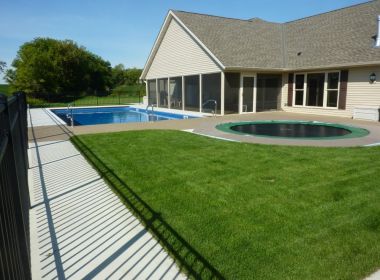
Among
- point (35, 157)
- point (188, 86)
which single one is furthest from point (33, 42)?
point (35, 157)

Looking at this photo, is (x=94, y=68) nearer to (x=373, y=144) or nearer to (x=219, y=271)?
(x=373, y=144)

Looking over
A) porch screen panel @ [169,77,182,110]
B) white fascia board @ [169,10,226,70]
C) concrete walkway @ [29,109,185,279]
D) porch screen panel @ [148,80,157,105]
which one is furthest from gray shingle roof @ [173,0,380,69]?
concrete walkway @ [29,109,185,279]

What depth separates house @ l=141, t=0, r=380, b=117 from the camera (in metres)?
14.8

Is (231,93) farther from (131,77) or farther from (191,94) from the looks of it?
(131,77)

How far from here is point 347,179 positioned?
5.22 meters

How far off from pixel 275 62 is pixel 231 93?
3.59 metres

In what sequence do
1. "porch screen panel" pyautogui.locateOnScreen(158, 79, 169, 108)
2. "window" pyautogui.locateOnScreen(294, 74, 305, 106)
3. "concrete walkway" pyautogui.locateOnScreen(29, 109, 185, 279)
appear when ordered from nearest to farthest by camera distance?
"concrete walkway" pyautogui.locateOnScreen(29, 109, 185, 279)
"window" pyautogui.locateOnScreen(294, 74, 305, 106)
"porch screen panel" pyautogui.locateOnScreen(158, 79, 169, 108)

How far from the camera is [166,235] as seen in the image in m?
3.43

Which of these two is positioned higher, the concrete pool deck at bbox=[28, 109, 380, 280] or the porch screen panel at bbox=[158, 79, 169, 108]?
the porch screen panel at bbox=[158, 79, 169, 108]

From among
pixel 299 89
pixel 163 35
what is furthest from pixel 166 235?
pixel 163 35

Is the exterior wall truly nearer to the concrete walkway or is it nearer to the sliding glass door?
the sliding glass door

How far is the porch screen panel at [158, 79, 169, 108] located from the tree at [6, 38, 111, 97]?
18.4m

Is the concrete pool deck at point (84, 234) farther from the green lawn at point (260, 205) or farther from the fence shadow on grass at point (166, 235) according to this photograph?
the green lawn at point (260, 205)

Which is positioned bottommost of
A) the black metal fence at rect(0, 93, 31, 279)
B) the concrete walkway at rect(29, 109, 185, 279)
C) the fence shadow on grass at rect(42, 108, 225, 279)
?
the concrete walkway at rect(29, 109, 185, 279)
